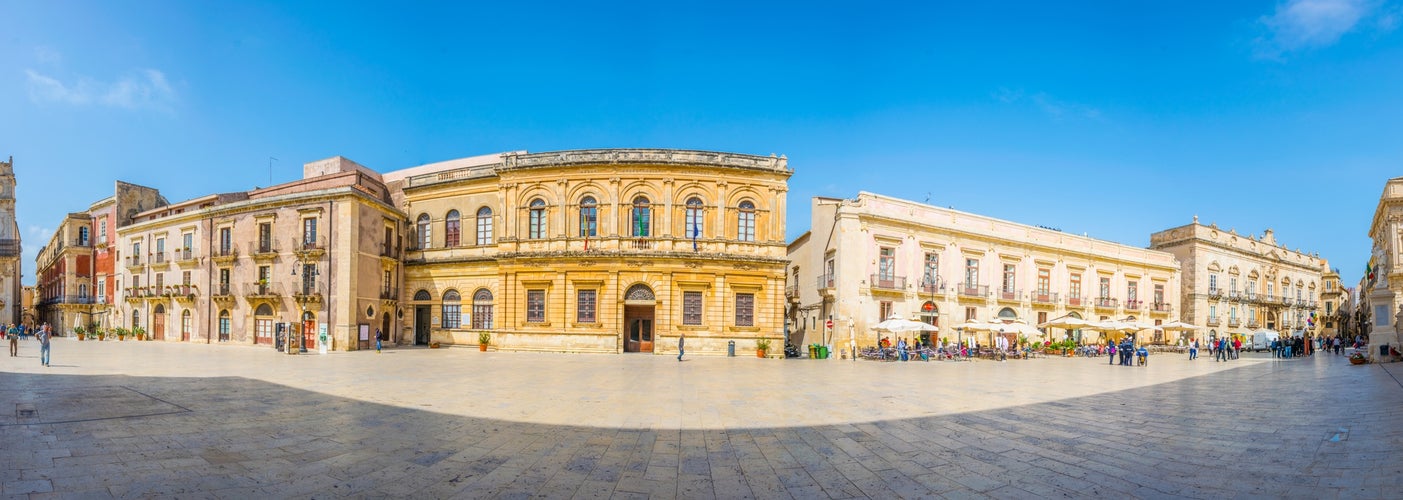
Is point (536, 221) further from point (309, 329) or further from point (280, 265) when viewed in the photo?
point (280, 265)

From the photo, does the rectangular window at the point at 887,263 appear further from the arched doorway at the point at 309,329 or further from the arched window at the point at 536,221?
the arched doorway at the point at 309,329

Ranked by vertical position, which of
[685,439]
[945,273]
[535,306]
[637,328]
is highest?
[945,273]

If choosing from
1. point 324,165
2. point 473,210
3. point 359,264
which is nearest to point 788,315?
point 473,210

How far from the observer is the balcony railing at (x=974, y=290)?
3491 cm

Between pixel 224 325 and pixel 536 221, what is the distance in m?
19.5

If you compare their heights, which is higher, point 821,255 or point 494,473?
point 821,255

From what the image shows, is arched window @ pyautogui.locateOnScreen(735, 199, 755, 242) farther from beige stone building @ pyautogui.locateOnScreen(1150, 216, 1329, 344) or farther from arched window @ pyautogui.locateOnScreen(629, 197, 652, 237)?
beige stone building @ pyautogui.locateOnScreen(1150, 216, 1329, 344)

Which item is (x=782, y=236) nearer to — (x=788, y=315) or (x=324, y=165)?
(x=788, y=315)

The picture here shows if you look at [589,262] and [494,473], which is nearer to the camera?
[494,473]

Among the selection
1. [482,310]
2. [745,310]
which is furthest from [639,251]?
[482,310]

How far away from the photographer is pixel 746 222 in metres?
30.0

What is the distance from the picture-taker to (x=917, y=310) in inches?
1324

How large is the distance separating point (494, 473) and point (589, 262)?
22907 mm

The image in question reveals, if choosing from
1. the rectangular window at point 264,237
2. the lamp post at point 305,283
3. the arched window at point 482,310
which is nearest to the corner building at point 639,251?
the arched window at point 482,310
